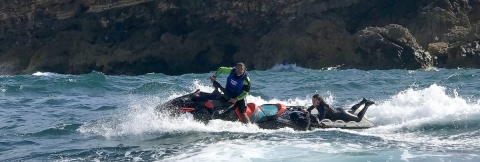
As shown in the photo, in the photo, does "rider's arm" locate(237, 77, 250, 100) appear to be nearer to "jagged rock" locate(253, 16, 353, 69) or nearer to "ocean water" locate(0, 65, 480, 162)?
"ocean water" locate(0, 65, 480, 162)

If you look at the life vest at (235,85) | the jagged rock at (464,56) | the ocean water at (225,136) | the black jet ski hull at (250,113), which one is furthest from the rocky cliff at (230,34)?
the life vest at (235,85)

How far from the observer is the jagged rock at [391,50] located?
1545 inches

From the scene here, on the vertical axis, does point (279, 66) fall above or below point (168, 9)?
below

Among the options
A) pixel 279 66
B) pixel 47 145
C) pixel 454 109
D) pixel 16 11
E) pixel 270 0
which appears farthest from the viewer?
pixel 16 11

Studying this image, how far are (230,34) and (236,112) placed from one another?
37855mm

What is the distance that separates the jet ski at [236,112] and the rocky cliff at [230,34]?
89.8ft

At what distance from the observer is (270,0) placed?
49812 mm

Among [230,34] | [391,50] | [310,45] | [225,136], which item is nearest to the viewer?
[225,136]

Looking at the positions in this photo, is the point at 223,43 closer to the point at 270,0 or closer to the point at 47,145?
the point at 270,0

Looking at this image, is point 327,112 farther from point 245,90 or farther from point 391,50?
A: point 391,50

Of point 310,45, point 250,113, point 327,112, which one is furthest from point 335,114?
point 310,45

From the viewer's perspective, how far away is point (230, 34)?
50.2 m

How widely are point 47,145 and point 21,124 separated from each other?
262 cm

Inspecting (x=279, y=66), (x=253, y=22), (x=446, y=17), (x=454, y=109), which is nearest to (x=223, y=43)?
(x=253, y=22)
